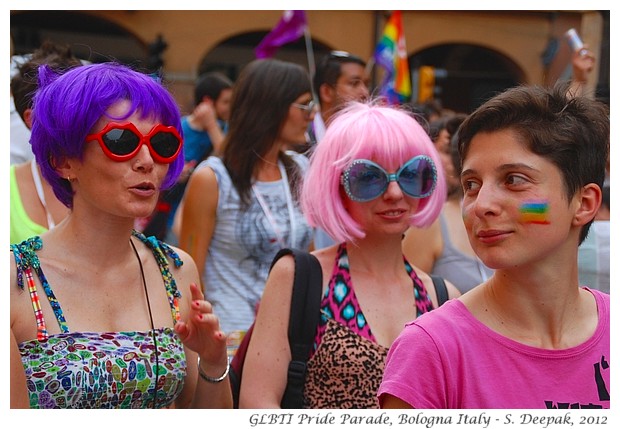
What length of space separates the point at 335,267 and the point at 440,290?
42cm

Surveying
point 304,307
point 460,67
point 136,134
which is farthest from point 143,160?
point 460,67

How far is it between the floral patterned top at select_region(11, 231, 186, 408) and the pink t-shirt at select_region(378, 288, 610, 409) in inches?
31.8

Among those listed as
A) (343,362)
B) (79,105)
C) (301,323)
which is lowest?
(343,362)

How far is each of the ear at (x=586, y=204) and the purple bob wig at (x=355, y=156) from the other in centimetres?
107

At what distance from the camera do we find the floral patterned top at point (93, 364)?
2.40 meters

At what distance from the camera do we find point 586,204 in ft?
7.27

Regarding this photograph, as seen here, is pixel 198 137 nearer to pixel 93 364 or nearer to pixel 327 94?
pixel 327 94

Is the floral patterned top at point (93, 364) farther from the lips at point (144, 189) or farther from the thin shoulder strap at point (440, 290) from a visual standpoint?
the thin shoulder strap at point (440, 290)

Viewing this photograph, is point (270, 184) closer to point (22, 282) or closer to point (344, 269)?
point (344, 269)

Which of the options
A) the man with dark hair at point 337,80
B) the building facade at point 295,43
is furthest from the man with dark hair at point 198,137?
the building facade at point 295,43

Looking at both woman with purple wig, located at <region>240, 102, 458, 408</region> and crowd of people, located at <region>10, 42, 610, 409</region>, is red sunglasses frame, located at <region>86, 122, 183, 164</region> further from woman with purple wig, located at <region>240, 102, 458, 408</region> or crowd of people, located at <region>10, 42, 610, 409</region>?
woman with purple wig, located at <region>240, 102, 458, 408</region>

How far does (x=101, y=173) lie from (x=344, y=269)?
97 centimetres

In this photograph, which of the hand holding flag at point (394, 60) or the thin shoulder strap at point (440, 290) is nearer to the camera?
the thin shoulder strap at point (440, 290)
